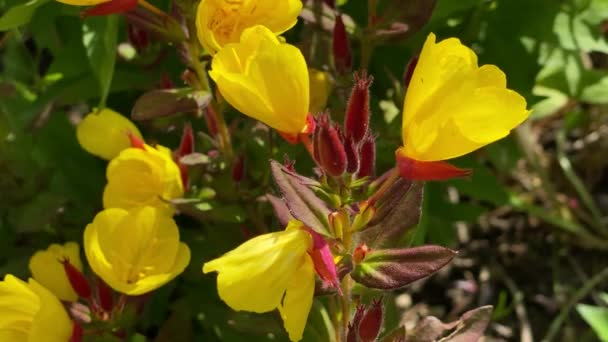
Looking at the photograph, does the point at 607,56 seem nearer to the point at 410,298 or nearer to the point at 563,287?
the point at 563,287

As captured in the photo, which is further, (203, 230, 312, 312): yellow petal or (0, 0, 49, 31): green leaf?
(0, 0, 49, 31): green leaf

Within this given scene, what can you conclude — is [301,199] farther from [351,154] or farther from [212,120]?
[212,120]

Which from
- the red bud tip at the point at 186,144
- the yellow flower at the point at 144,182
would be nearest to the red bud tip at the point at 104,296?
the yellow flower at the point at 144,182

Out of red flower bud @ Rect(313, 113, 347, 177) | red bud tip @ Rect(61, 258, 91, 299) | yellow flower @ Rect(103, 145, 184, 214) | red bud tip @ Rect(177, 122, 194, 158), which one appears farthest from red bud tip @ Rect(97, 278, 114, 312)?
red flower bud @ Rect(313, 113, 347, 177)

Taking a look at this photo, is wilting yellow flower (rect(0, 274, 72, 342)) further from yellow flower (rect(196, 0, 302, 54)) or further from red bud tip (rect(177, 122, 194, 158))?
yellow flower (rect(196, 0, 302, 54))

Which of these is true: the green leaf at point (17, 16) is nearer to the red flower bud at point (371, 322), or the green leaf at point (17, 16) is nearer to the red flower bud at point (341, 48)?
the red flower bud at point (341, 48)

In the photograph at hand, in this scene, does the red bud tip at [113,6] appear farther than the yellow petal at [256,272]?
Yes
